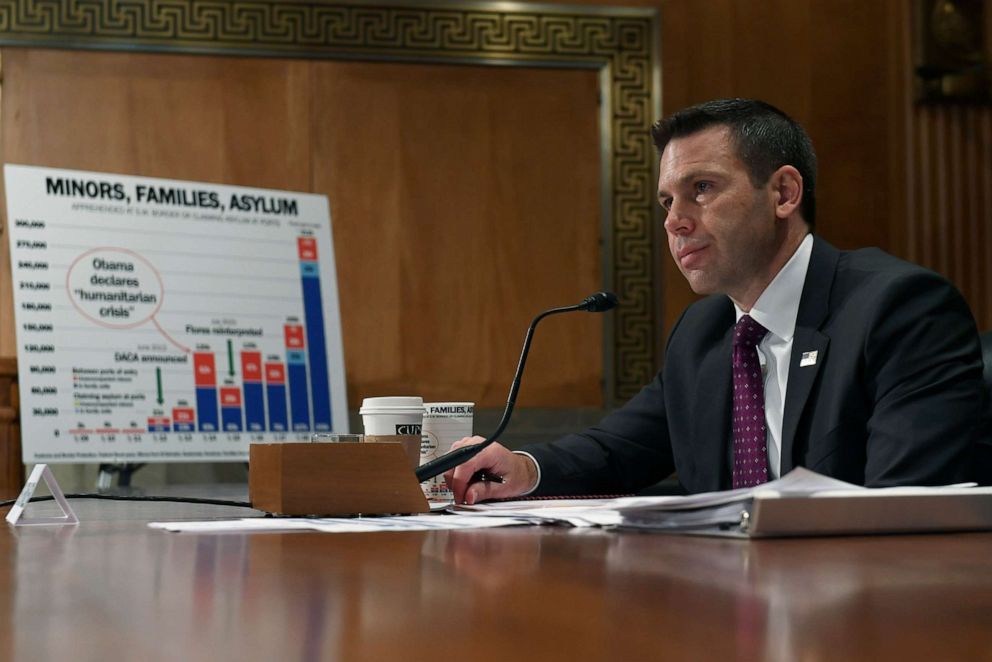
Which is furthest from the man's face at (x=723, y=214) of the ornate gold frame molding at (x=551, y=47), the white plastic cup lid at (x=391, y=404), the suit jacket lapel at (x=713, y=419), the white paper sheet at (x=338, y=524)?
the ornate gold frame molding at (x=551, y=47)

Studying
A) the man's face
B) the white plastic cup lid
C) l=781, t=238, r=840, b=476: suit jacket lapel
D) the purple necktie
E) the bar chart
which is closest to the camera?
the white plastic cup lid

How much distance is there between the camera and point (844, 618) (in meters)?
0.50

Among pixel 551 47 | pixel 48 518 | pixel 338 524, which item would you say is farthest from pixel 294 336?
pixel 338 524

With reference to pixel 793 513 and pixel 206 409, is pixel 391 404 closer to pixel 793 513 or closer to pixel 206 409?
pixel 793 513

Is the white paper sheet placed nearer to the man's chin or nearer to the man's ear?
the man's chin

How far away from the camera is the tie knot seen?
1.84 meters

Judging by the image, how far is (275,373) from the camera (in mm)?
3658

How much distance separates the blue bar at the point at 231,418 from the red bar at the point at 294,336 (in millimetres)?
283

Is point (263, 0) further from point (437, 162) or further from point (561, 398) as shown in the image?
point (561, 398)

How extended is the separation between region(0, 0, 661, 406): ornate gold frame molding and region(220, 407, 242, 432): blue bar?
4.62ft

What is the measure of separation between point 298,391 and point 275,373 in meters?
0.09

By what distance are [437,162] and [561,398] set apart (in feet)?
3.27

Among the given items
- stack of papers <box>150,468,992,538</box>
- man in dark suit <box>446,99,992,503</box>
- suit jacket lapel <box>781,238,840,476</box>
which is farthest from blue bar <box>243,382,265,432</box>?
stack of papers <box>150,468,992,538</box>

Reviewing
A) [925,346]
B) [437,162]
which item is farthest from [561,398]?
[925,346]
